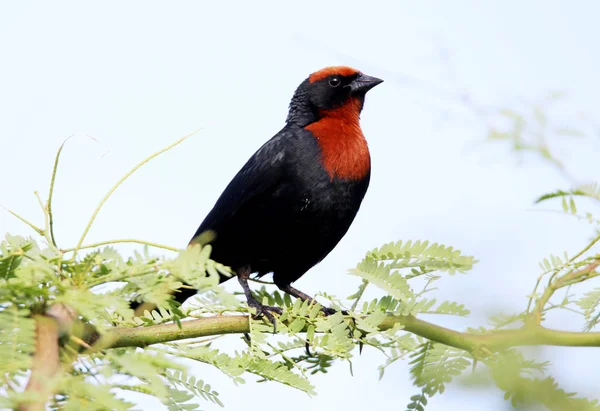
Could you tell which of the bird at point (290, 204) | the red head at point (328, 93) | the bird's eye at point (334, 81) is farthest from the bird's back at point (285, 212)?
the bird's eye at point (334, 81)

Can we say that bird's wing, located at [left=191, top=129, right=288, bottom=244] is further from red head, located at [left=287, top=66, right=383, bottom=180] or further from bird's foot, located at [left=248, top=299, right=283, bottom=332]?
bird's foot, located at [left=248, top=299, right=283, bottom=332]

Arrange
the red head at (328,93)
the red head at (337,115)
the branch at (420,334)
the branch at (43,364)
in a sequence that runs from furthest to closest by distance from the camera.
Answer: the red head at (328,93) < the red head at (337,115) < the branch at (420,334) < the branch at (43,364)

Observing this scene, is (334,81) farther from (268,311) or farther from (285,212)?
(268,311)

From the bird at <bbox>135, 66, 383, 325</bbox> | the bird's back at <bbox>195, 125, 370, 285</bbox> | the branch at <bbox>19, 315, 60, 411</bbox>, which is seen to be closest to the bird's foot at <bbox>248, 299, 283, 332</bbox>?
the bird at <bbox>135, 66, 383, 325</bbox>

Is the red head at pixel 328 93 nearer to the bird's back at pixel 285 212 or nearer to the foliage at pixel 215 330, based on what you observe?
the bird's back at pixel 285 212

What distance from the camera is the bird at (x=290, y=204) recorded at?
3.21 metres

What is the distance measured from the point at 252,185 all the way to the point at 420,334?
1892 mm

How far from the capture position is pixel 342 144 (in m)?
3.38

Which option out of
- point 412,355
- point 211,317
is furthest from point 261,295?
point 412,355

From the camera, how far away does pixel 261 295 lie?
2.26m

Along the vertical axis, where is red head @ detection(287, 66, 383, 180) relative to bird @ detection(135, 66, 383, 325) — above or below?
above

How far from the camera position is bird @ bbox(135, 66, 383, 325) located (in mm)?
3205

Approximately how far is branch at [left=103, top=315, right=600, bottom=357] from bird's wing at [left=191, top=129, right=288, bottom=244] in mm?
1617

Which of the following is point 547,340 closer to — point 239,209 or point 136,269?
point 136,269
